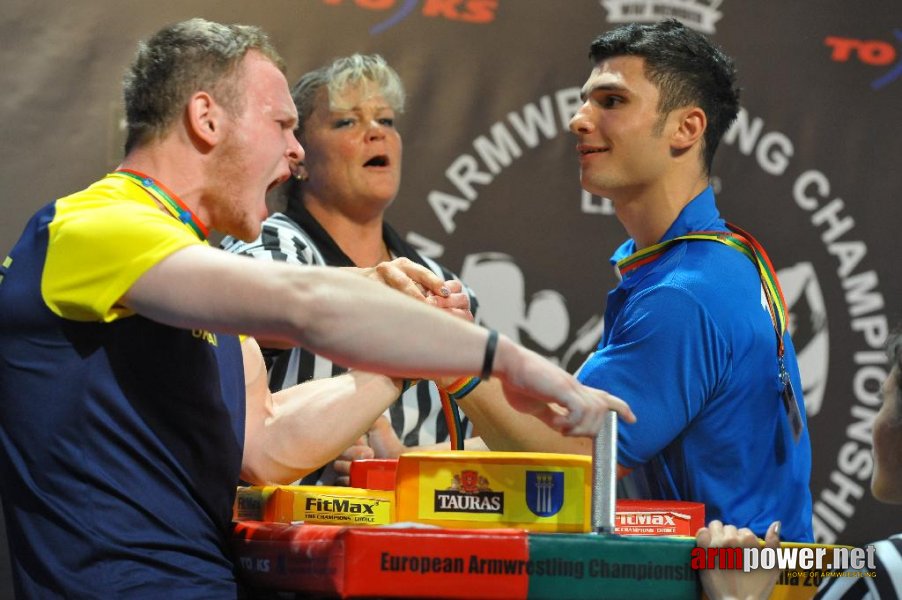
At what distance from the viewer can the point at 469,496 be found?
1785mm

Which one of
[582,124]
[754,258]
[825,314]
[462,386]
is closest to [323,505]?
[462,386]

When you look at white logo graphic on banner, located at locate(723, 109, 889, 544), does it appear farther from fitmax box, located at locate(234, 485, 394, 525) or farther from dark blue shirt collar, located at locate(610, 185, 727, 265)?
fitmax box, located at locate(234, 485, 394, 525)

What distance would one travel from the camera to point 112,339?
1.78 m

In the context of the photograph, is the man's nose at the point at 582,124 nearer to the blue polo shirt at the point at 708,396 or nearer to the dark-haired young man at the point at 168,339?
the blue polo shirt at the point at 708,396

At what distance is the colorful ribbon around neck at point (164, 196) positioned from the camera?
1.97m

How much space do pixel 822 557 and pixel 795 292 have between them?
2247 mm

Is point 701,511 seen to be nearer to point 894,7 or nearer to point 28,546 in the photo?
point 28,546

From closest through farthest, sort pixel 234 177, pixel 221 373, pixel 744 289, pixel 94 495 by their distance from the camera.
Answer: pixel 94 495 → pixel 221 373 → pixel 234 177 → pixel 744 289

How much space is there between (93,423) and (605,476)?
0.72 meters

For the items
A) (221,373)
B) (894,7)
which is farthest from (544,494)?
(894,7)

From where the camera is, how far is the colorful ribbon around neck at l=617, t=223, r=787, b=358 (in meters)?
2.60

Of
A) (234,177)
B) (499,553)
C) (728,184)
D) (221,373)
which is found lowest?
(499,553)

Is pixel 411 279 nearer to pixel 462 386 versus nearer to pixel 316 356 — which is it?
pixel 462 386

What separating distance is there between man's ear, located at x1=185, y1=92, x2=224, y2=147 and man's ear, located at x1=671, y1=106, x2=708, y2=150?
1180 mm
